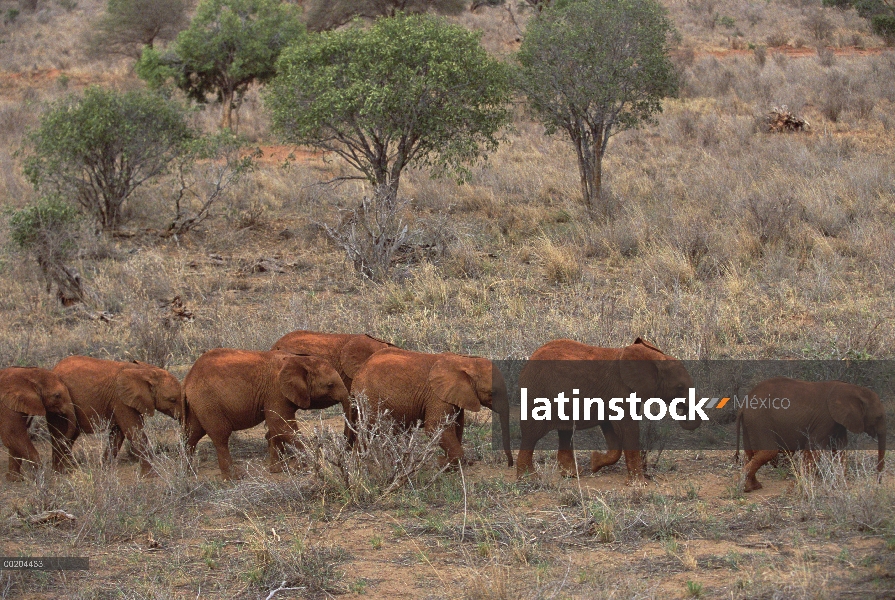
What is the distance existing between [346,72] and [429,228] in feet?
7.99

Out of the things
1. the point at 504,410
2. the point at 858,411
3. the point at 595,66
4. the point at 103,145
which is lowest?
the point at 504,410

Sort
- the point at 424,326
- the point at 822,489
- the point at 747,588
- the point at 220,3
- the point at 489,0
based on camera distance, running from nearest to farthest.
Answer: the point at 747,588, the point at 822,489, the point at 424,326, the point at 220,3, the point at 489,0

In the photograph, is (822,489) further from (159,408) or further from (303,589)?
(159,408)

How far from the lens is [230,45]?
74.1 feet

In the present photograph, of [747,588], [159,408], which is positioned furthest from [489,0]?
[747,588]

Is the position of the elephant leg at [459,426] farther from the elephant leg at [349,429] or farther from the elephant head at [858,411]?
the elephant head at [858,411]

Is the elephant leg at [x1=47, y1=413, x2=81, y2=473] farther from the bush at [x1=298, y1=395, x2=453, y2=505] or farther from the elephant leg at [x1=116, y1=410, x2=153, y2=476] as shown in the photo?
the bush at [x1=298, y1=395, x2=453, y2=505]

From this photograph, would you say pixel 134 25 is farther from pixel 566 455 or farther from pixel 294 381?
pixel 566 455

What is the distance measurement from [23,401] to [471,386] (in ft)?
9.54

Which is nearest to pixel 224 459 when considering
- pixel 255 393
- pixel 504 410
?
pixel 255 393

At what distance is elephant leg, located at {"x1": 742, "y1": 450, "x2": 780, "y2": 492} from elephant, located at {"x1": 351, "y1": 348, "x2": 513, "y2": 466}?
1.44 meters

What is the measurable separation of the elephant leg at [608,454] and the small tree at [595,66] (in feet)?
30.2

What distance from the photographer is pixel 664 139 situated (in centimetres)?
2033

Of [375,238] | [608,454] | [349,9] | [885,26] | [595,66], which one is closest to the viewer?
[608,454]
